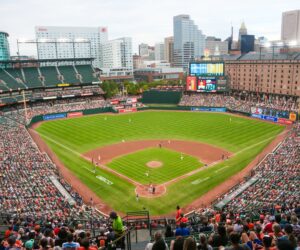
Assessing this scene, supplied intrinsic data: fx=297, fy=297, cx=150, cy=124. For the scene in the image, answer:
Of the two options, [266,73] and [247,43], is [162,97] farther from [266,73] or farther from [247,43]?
[247,43]

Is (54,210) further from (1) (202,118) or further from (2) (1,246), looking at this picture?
(1) (202,118)

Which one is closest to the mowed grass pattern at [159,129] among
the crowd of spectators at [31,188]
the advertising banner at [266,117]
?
the advertising banner at [266,117]

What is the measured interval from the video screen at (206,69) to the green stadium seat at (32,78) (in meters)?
42.9

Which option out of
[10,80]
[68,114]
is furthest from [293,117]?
[10,80]

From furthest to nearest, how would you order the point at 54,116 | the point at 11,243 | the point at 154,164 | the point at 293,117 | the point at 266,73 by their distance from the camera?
the point at 266,73 → the point at 54,116 → the point at 293,117 → the point at 154,164 → the point at 11,243

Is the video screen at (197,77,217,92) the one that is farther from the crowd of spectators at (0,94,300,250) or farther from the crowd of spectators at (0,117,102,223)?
the crowd of spectators at (0,117,102,223)

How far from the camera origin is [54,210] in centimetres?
2436

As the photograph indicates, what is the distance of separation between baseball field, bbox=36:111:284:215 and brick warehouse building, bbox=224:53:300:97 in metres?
20.1

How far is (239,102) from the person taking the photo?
76.4 meters

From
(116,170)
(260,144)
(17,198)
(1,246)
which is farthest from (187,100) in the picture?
(1,246)

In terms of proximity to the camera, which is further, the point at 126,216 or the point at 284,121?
the point at 284,121

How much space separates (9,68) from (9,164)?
58.4 metres

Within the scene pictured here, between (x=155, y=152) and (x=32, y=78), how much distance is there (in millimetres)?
55316

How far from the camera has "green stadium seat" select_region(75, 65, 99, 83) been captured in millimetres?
90688
